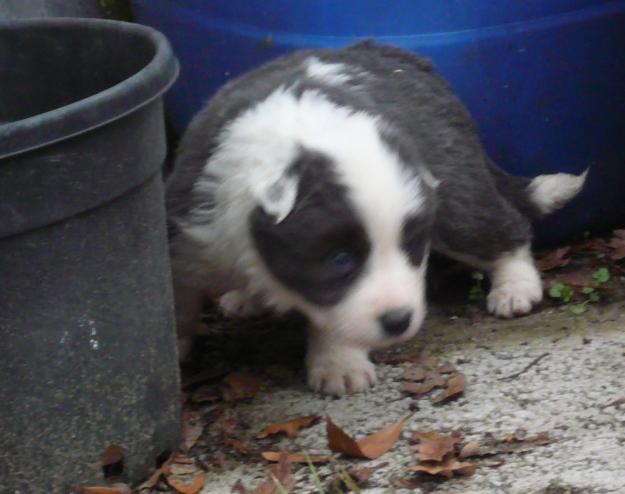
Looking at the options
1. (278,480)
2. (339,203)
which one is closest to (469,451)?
(278,480)

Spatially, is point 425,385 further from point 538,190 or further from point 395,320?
point 538,190

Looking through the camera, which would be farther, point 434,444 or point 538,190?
point 538,190

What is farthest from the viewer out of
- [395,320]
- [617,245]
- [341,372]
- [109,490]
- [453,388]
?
[617,245]

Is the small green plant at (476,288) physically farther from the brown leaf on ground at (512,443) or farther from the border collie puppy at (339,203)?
the brown leaf on ground at (512,443)

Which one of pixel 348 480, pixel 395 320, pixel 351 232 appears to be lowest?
pixel 348 480

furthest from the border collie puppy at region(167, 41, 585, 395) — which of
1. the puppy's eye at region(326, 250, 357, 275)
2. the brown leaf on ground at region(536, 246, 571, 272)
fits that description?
the brown leaf on ground at region(536, 246, 571, 272)

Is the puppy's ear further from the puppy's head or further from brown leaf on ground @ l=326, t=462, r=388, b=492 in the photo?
brown leaf on ground @ l=326, t=462, r=388, b=492

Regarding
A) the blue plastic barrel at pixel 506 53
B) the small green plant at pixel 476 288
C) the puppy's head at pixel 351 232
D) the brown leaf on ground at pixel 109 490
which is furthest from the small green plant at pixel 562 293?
the brown leaf on ground at pixel 109 490
